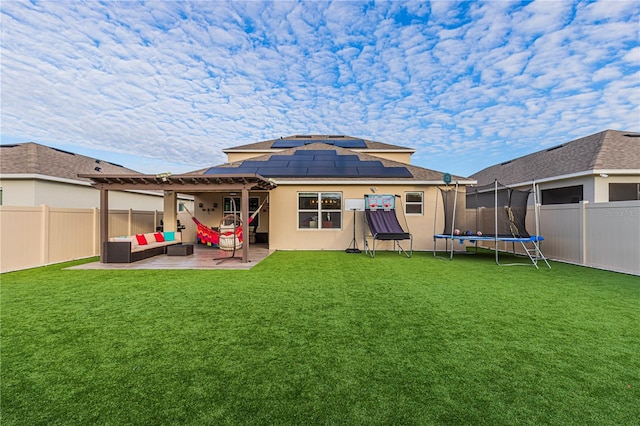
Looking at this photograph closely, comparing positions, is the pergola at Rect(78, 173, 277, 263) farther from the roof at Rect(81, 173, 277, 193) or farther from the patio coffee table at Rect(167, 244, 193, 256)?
the patio coffee table at Rect(167, 244, 193, 256)

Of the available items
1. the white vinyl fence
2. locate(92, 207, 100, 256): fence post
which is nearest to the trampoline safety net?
the white vinyl fence

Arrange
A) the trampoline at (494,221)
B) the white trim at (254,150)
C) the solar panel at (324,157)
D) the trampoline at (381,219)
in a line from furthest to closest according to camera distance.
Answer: the white trim at (254,150) → the solar panel at (324,157) → the trampoline at (381,219) → the trampoline at (494,221)

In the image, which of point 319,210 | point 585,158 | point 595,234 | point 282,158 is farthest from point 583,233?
point 282,158

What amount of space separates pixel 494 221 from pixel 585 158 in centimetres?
649

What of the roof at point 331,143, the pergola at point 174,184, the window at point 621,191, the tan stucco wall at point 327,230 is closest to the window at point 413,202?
the tan stucco wall at point 327,230

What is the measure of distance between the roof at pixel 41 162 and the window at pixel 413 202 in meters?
13.9

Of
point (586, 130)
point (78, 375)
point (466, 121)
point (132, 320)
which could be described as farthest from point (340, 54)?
point (586, 130)

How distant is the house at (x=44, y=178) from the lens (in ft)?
38.5

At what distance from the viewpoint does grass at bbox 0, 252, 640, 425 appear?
194 cm

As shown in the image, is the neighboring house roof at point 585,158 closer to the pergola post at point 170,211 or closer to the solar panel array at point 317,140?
the solar panel array at point 317,140

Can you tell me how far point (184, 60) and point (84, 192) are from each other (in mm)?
8601

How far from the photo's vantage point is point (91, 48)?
950cm

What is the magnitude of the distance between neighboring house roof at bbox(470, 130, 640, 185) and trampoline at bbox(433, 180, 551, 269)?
4716 mm

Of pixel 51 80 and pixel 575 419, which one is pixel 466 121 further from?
pixel 51 80
